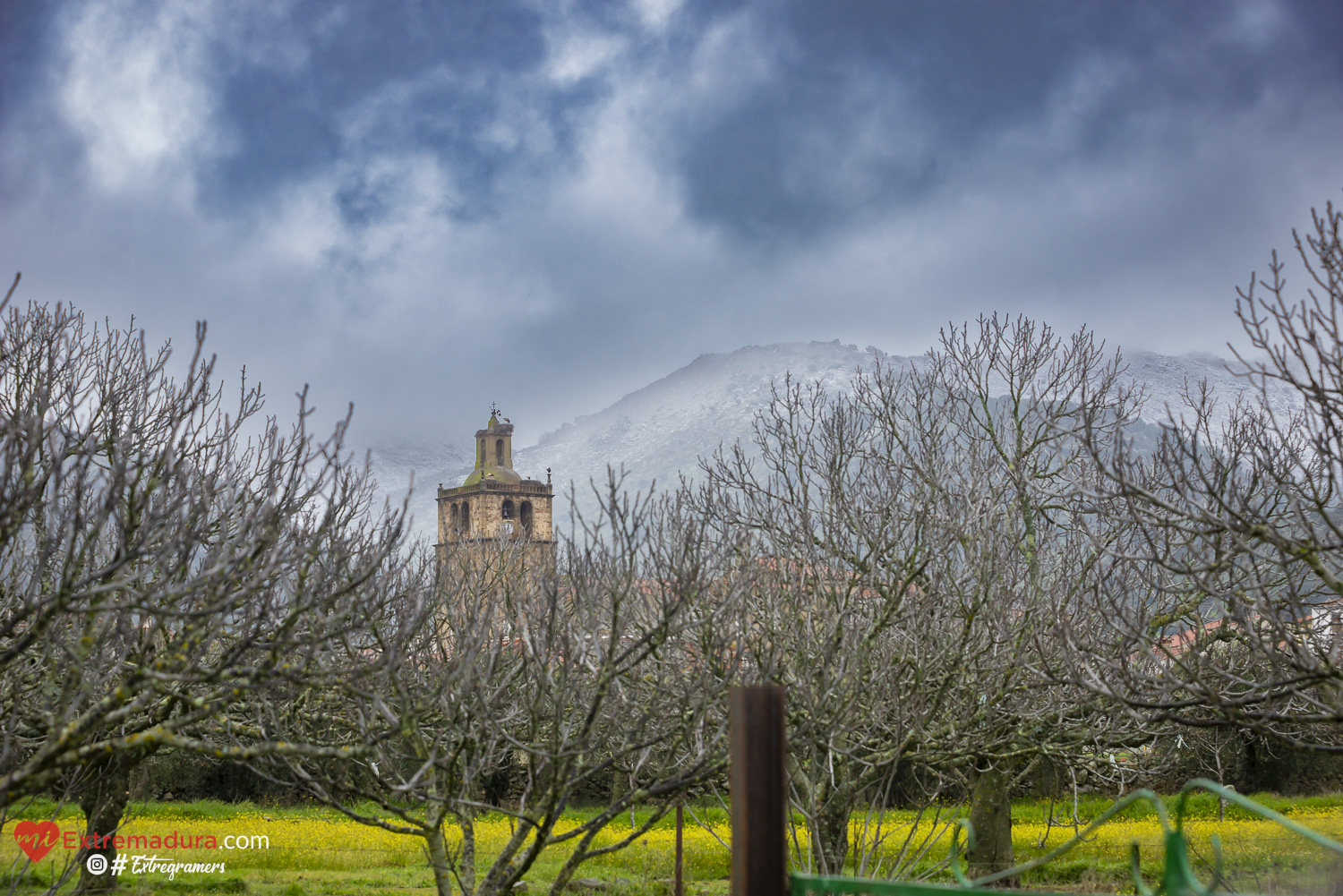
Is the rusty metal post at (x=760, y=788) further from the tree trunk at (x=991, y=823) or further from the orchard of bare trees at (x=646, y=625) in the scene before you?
the tree trunk at (x=991, y=823)

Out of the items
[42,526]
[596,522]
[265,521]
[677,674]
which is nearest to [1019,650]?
[677,674]

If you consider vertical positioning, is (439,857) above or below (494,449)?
below

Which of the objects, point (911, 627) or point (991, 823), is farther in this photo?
point (991, 823)

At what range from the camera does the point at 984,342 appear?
2042cm

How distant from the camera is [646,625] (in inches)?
316

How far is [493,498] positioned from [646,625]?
61.1 metres

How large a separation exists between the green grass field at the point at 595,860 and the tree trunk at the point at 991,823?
0.77 m

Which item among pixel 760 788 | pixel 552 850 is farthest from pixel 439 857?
pixel 552 850

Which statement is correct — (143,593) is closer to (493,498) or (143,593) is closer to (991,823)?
(991,823)

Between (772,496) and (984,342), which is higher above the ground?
(984,342)

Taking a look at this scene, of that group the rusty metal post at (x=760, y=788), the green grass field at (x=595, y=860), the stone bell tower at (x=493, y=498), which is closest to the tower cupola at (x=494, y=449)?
the stone bell tower at (x=493, y=498)

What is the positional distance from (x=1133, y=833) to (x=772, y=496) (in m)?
14.0

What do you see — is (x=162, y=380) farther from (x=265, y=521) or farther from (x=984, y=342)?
(x=984, y=342)

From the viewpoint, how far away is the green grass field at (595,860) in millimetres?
16406
